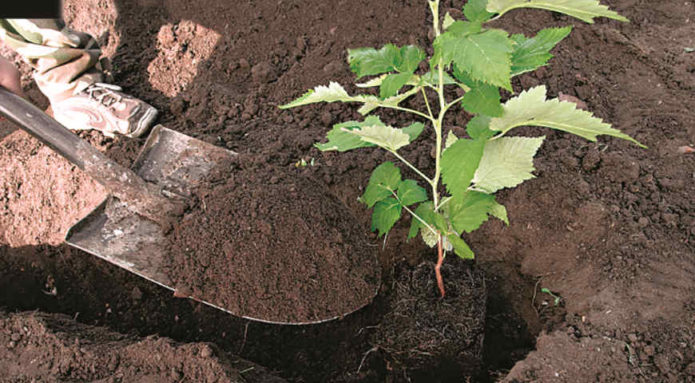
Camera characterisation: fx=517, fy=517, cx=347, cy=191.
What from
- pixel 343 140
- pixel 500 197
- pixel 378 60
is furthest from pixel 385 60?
pixel 500 197

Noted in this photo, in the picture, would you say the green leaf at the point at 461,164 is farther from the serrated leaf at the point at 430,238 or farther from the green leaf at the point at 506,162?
the serrated leaf at the point at 430,238

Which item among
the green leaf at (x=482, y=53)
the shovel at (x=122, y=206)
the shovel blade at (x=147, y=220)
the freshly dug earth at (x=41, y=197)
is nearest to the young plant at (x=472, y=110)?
the green leaf at (x=482, y=53)

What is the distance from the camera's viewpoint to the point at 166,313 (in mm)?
2537

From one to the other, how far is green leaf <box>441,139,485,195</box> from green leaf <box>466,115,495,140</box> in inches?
4.8

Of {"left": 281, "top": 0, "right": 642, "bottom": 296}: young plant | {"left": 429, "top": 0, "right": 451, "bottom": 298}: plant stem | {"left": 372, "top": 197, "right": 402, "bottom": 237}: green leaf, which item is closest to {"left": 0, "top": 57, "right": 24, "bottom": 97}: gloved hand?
{"left": 281, "top": 0, "right": 642, "bottom": 296}: young plant

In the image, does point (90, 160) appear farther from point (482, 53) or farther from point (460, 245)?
point (482, 53)

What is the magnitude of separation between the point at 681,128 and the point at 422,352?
1776 millimetres

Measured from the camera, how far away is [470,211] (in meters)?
1.76

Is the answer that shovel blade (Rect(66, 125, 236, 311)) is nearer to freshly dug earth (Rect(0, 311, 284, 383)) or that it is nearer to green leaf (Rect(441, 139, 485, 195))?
freshly dug earth (Rect(0, 311, 284, 383))

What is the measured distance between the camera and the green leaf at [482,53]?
1.27 m

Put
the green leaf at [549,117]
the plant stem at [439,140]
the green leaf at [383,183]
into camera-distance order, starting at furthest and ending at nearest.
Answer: the green leaf at [383,183] < the plant stem at [439,140] < the green leaf at [549,117]

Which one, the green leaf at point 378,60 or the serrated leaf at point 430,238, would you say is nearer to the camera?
the green leaf at point 378,60

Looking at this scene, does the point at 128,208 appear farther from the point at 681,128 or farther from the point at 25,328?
the point at 681,128

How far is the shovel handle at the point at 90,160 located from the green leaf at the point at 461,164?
132 cm
